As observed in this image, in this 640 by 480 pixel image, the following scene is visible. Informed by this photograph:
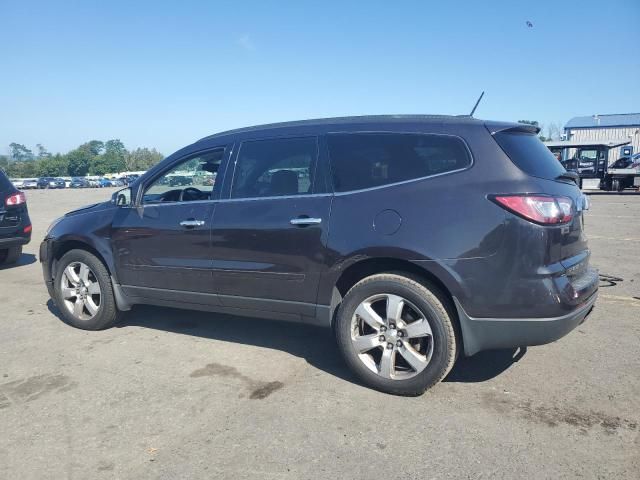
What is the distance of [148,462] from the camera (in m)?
2.72

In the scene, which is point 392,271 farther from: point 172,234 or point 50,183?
point 50,183

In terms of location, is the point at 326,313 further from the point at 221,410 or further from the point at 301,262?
the point at 221,410

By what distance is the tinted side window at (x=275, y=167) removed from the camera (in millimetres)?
3865

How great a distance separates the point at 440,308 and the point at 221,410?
5.08 ft

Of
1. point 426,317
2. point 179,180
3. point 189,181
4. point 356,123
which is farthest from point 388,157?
point 179,180

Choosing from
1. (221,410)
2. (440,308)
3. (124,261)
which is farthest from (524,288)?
(124,261)

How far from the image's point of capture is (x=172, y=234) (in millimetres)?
4355

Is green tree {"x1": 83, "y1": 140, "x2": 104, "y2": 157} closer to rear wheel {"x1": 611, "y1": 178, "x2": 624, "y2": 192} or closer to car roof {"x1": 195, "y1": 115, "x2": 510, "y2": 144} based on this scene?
rear wheel {"x1": 611, "y1": 178, "x2": 624, "y2": 192}

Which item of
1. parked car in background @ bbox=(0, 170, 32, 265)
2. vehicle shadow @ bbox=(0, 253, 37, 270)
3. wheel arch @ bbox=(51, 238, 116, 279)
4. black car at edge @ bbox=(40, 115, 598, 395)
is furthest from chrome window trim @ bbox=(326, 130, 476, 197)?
vehicle shadow @ bbox=(0, 253, 37, 270)

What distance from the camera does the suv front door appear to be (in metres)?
4.24

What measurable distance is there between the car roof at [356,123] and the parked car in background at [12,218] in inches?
203

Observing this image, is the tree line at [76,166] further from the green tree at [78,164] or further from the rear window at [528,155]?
the rear window at [528,155]

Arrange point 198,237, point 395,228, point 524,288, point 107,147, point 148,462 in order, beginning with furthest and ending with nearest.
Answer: point 107,147, point 198,237, point 395,228, point 524,288, point 148,462

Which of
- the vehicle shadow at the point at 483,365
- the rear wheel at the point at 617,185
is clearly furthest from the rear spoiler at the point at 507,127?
the rear wheel at the point at 617,185
